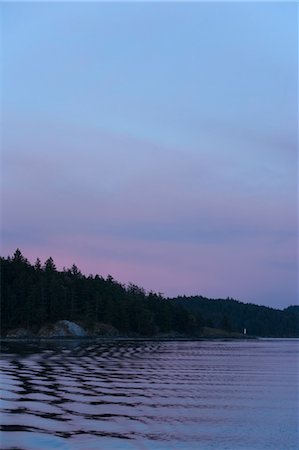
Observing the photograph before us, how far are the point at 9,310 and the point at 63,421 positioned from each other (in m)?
131

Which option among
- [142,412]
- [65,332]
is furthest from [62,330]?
[142,412]

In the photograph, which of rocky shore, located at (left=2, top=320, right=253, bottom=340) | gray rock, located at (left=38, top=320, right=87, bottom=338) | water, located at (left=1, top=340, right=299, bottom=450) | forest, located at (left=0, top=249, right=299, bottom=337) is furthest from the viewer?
forest, located at (left=0, top=249, right=299, bottom=337)

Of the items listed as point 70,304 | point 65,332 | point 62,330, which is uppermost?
point 70,304

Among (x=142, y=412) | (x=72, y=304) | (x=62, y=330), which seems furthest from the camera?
(x=72, y=304)

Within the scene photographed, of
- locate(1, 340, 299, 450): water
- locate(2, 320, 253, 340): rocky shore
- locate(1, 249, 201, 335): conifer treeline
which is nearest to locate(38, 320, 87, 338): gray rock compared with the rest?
locate(2, 320, 253, 340): rocky shore

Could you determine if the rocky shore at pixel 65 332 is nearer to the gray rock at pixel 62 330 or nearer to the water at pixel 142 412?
the gray rock at pixel 62 330

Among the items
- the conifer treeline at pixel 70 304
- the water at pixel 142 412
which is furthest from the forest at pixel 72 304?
the water at pixel 142 412

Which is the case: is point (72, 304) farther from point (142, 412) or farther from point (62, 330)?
point (142, 412)

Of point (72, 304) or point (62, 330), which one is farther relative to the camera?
point (72, 304)

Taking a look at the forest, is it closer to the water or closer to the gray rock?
the gray rock

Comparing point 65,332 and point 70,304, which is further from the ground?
point 70,304

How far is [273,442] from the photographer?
18.9 m

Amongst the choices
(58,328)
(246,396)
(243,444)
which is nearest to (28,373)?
(246,396)

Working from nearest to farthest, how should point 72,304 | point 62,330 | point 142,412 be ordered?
point 142,412 < point 62,330 < point 72,304
